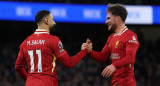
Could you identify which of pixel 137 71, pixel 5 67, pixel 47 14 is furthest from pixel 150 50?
pixel 47 14

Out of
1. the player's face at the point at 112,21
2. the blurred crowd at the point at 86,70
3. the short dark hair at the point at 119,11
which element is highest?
the short dark hair at the point at 119,11

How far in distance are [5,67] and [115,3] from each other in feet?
27.0

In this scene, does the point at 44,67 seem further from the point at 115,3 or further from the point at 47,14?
the point at 115,3

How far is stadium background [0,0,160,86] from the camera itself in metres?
11.4

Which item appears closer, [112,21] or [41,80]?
[41,80]

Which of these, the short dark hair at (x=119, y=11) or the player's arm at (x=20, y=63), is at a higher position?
the short dark hair at (x=119, y=11)

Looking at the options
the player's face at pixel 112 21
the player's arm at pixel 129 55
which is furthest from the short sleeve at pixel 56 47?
the player's face at pixel 112 21

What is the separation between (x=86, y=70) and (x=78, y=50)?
1.80 m

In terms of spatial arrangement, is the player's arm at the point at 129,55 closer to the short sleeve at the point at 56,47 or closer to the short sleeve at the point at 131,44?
the short sleeve at the point at 131,44

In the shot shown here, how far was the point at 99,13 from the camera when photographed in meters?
11.4

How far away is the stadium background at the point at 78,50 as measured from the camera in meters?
11.4

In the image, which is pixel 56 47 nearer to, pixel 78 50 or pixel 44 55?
pixel 44 55

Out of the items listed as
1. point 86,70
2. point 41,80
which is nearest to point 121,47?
point 41,80

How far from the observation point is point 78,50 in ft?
44.5
